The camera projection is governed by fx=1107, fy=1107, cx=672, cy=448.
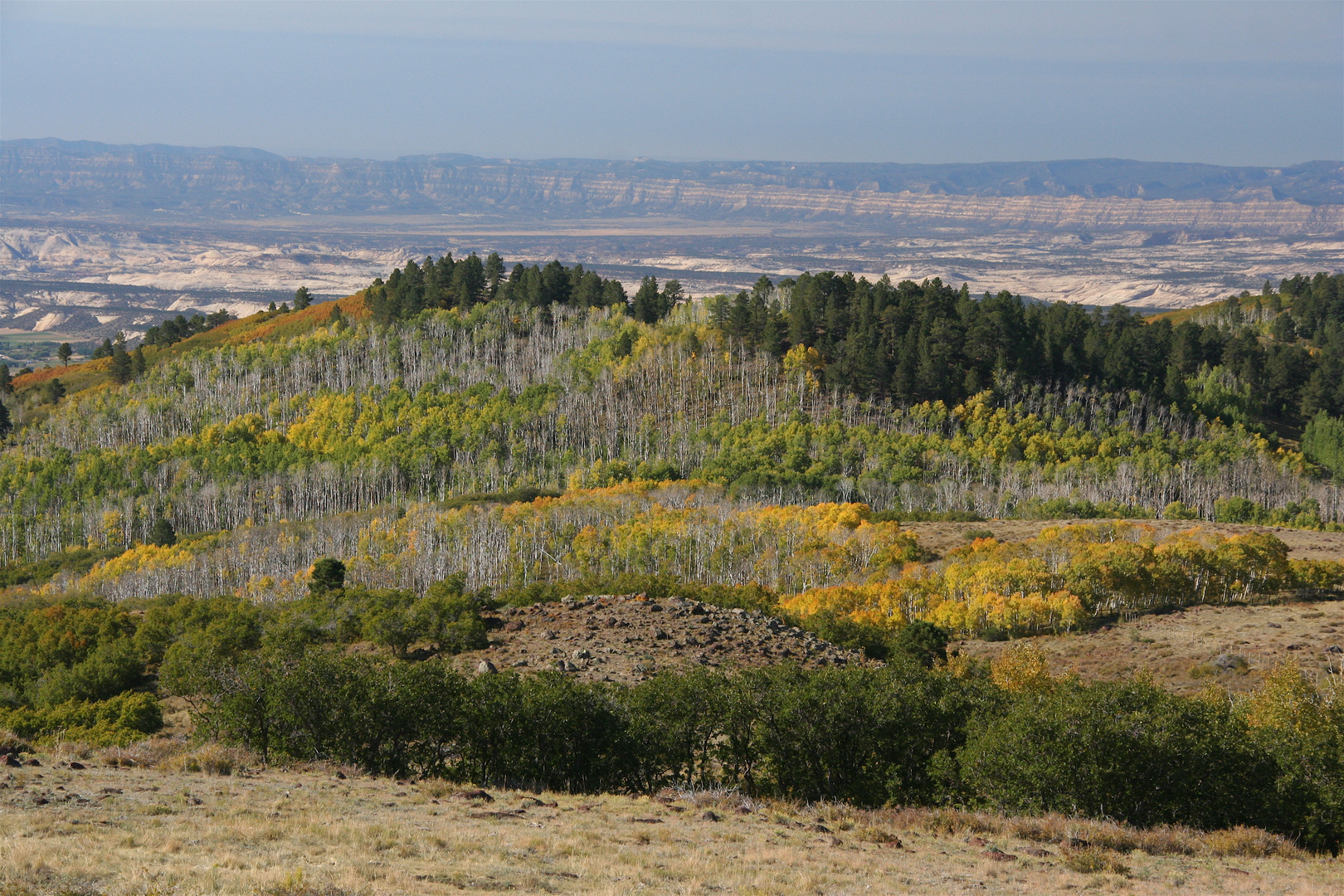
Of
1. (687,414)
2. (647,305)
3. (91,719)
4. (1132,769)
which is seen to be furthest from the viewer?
(647,305)

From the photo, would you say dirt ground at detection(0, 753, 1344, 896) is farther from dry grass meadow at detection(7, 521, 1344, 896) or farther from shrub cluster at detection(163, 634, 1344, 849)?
shrub cluster at detection(163, 634, 1344, 849)

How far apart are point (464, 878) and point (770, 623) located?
43.4m

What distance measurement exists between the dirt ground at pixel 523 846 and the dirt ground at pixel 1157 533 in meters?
65.6

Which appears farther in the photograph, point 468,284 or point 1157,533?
point 468,284

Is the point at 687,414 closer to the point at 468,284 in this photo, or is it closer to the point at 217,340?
the point at 468,284

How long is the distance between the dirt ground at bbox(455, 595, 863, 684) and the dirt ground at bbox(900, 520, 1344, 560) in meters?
37.2

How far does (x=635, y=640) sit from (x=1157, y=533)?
59566 mm

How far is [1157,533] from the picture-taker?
10144 cm

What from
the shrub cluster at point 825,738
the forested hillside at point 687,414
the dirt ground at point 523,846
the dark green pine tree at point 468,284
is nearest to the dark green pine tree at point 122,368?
the forested hillside at point 687,414

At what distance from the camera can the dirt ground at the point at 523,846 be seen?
26.5 metres

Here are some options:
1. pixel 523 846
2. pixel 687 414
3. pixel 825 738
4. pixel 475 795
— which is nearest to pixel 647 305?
pixel 687 414

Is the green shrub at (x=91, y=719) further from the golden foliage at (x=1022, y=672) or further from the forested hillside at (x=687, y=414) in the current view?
the forested hillside at (x=687, y=414)

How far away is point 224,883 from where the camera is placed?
2497cm

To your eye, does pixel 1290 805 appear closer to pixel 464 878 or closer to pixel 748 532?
pixel 464 878
